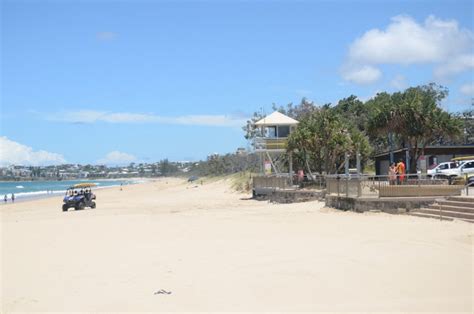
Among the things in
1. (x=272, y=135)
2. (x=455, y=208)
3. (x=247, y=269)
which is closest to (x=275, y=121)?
(x=272, y=135)

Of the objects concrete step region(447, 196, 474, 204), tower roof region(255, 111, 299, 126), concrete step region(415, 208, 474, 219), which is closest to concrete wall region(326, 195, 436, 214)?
concrete step region(415, 208, 474, 219)

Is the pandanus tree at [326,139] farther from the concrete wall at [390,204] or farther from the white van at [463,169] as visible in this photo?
the concrete wall at [390,204]

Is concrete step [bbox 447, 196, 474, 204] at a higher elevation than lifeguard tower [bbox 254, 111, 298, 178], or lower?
lower

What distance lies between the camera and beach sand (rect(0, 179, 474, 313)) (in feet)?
28.3

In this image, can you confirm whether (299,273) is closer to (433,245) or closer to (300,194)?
(433,245)

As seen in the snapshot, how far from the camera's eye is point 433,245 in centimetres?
1298

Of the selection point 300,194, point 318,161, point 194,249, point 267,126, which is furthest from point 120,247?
point 267,126

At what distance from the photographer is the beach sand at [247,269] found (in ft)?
28.3

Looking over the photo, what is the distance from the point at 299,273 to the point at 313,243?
135 inches

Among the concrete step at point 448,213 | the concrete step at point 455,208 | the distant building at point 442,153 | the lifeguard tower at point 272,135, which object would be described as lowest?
the concrete step at point 448,213

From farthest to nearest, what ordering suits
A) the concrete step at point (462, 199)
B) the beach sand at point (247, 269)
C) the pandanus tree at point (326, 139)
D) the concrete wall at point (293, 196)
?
the pandanus tree at point (326, 139), the concrete wall at point (293, 196), the concrete step at point (462, 199), the beach sand at point (247, 269)

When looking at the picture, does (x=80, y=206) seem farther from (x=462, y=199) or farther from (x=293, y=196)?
(x=462, y=199)

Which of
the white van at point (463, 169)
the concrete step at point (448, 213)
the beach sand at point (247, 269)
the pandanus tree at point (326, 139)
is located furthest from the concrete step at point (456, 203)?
the white van at point (463, 169)

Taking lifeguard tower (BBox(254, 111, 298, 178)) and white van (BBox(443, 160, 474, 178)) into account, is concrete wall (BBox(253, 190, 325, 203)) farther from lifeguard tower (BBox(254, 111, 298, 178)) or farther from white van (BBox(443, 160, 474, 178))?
white van (BBox(443, 160, 474, 178))
